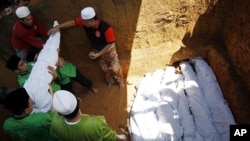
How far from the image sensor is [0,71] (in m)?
6.00

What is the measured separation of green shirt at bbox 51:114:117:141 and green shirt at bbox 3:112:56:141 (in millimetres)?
222

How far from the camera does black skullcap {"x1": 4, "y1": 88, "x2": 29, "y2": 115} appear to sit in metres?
3.14

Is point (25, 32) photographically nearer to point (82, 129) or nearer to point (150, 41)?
point (150, 41)

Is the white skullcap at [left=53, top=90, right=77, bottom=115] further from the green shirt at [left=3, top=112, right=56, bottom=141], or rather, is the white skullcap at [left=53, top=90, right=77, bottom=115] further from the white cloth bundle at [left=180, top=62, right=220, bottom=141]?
the white cloth bundle at [left=180, top=62, right=220, bottom=141]

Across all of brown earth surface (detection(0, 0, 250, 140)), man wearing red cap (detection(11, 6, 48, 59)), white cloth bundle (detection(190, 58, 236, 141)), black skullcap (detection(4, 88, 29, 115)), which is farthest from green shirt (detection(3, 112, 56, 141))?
white cloth bundle (detection(190, 58, 236, 141))

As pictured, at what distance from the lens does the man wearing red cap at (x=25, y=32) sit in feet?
15.9

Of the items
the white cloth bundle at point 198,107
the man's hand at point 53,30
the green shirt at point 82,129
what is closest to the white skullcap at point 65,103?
the green shirt at point 82,129

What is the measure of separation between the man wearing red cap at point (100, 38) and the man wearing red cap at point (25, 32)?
1.26 ft

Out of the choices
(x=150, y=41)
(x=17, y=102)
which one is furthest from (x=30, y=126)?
(x=150, y=41)

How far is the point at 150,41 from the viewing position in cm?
604

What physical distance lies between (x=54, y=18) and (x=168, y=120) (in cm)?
290

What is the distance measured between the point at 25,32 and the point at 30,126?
221cm

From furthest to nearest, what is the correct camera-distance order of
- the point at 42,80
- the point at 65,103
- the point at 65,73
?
the point at 65,73
the point at 42,80
the point at 65,103

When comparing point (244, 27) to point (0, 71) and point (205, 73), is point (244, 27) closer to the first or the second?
point (205, 73)
